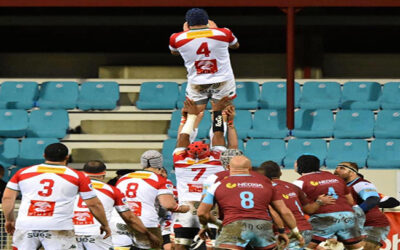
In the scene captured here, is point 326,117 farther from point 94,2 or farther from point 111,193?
point 111,193

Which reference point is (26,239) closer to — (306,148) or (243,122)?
(306,148)

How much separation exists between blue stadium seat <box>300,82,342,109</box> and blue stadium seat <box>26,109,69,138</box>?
17.4ft

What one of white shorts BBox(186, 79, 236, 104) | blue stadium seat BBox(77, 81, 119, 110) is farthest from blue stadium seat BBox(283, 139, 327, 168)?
white shorts BBox(186, 79, 236, 104)

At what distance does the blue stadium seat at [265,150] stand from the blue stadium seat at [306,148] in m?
0.15

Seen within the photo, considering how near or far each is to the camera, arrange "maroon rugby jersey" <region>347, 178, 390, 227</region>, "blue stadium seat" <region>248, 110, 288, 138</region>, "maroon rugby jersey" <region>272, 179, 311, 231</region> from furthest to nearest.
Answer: "blue stadium seat" <region>248, 110, 288, 138</region>, "maroon rugby jersey" <region>347, 178, 390, 227</region>, "maroon rugby jersey" <region>272, 179, 311, 231</region>

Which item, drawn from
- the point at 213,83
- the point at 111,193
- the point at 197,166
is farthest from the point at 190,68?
the point at 111,193

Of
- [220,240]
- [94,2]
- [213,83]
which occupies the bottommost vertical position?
[220,240]

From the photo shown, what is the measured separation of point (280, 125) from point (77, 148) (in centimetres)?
446

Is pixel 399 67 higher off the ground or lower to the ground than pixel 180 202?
higher

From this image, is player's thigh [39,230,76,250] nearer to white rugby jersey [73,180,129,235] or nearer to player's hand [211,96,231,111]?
white rugby jersey [73,180,129,235]

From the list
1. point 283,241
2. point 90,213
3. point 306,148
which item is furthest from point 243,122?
point 283,241

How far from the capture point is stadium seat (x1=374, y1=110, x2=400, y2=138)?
736 inches

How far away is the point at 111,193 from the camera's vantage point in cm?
1132

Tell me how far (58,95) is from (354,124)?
684cm
